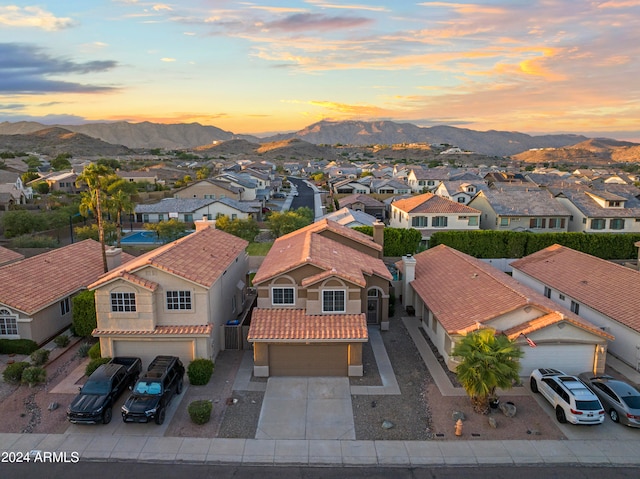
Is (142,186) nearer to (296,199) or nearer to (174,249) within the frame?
(296,199)

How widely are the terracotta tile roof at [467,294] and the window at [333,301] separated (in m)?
5.42

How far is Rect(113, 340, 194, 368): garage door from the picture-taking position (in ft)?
75.4

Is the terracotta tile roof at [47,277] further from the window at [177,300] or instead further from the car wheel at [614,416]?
the car wheel at [614,416]

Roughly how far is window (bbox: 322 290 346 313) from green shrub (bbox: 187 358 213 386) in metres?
6.49

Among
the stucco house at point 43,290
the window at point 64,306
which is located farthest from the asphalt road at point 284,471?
the window at point 64,306

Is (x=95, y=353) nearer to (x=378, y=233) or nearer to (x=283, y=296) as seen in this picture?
(x=283, y=296)

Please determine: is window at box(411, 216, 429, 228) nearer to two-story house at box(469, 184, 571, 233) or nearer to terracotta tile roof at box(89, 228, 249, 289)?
two-story house at box(469, 184, 571, 233)

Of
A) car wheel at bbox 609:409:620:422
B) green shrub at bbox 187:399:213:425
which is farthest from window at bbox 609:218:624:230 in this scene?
green shrub at bbox 187:399:213:425

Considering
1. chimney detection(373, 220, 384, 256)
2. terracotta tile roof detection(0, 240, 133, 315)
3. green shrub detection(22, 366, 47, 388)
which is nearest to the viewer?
green shrub detection(22, 366, 47, 388)

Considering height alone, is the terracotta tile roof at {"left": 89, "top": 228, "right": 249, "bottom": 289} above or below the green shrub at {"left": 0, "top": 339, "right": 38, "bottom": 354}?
above

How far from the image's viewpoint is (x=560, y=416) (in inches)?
745

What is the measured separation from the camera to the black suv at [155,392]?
18172mm

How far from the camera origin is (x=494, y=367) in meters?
18.3

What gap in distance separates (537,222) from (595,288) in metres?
29.8
